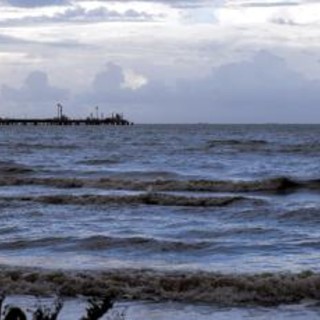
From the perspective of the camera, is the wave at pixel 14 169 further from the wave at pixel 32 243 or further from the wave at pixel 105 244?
the wave at pixel 105 244

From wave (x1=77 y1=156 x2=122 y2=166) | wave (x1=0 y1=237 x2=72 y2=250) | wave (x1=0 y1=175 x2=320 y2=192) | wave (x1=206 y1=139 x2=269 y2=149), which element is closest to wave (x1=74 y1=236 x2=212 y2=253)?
wave (x1=0 y1=237 x2=72 y2=250)

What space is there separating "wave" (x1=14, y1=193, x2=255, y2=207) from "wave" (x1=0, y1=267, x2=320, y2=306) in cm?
1247

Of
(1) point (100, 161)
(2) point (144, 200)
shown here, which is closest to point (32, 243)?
(2) point (144, 200)

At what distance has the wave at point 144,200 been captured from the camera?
83.9ft

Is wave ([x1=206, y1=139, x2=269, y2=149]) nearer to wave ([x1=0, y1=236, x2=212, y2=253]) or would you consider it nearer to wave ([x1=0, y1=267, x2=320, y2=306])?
wave ([x1=0, y1=236, x2=212, y2=253])

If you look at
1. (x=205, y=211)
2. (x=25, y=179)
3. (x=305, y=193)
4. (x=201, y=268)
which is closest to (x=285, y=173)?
(x=305, y=193)

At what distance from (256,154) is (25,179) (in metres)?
23.8

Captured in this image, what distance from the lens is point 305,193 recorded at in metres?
30.2

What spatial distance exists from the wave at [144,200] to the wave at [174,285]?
12.5 meters

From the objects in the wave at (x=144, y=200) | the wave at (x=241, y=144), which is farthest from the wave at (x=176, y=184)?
the wave at (x=241, y=144)

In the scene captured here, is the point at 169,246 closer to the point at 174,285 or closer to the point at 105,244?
the point at 105,244

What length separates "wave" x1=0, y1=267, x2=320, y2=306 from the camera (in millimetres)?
11375

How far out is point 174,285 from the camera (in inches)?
471

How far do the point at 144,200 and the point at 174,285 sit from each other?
567 inches
